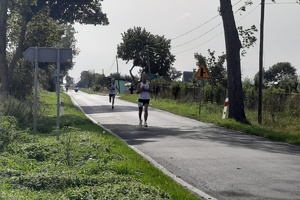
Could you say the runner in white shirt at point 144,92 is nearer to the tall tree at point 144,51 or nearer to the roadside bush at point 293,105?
the roadside bush at point 293,105

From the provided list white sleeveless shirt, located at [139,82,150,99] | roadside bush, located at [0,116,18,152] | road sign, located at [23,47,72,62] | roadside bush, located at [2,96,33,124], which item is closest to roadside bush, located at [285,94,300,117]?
white sleeveless shirt, located at [139,82,150,99]

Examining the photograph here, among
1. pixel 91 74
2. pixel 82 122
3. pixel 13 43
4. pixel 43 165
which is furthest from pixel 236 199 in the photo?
pixel 91 74

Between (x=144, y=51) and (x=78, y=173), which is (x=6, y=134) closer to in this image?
(x=78, y=173)

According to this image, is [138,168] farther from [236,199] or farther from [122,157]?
[236,199]

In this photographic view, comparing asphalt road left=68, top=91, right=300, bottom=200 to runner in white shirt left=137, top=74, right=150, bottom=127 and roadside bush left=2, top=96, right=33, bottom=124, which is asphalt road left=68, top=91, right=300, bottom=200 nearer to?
runner in white shirt left=137, top=74, right=150, bottom=127

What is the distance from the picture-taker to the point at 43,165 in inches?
419

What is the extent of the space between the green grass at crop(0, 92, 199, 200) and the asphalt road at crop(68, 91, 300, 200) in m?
0.65

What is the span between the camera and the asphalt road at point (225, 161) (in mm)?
9656

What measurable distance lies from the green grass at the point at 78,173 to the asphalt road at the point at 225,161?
2.12 ft

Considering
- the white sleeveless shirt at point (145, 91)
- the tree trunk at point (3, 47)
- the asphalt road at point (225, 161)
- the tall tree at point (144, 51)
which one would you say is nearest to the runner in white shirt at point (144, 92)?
the white sleeveless shirt at point (145, 91)

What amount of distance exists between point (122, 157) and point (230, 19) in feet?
52.7

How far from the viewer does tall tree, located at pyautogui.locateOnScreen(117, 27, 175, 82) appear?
284 ft

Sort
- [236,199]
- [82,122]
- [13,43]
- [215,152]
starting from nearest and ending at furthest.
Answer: [236,199] < [215,152] < [82,122] < [13,43]

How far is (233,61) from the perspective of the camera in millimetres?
27109
